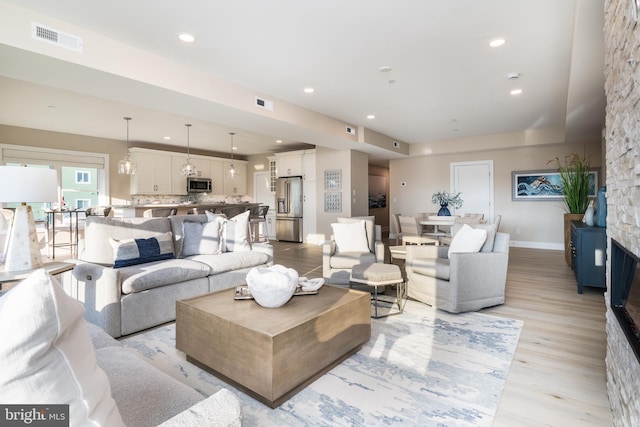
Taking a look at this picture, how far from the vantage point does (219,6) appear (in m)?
2.68

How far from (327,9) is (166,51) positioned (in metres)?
1.75

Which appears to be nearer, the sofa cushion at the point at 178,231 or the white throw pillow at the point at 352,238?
the sofa cushion at the point at 178,231

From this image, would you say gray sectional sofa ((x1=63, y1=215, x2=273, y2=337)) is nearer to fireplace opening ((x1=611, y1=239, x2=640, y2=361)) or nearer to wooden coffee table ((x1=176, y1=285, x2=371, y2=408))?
wooden coffee table ((x1=176, y1=285, x2=371, y2=408))

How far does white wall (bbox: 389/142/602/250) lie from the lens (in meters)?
7.60

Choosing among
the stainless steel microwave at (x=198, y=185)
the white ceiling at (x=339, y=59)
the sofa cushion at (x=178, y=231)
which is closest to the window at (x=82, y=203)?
the white ceiling at (x=339, y=59)

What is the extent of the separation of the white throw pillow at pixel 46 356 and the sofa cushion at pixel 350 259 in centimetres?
346

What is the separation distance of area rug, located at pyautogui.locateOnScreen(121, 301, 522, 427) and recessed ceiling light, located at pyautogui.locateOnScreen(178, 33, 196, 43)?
8.74 ft

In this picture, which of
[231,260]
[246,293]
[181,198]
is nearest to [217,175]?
[181,198]

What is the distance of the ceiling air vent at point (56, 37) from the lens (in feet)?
8.89

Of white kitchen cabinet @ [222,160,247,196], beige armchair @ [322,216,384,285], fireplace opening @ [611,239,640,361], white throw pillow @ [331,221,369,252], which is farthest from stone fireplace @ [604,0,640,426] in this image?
white kitchen cabinet @ [222,160,247,196]

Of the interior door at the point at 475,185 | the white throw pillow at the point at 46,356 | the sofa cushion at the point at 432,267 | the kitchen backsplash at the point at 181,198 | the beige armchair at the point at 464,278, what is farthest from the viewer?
the kitchen backsplash at the point at 181,198

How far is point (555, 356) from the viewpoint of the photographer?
253cm

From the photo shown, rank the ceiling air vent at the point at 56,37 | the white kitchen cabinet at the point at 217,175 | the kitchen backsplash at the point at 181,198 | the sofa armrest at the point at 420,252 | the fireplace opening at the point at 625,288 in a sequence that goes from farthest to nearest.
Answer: the white kitchen cabinet at the point at 217,175
the kitchen backsplash at the point at 181,198
the sofa armrest at the point at 420,252
the ceiling air vent at the point at 56,37
the fireplace opening at the point at 625,288

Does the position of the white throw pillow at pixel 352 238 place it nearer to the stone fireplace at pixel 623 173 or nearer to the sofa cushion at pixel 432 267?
the sofa cushion at pixel 432 267
